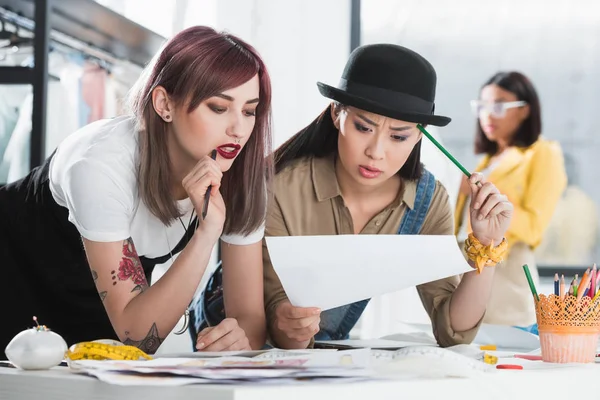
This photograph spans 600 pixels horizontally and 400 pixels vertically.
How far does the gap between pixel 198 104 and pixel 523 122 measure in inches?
95.5

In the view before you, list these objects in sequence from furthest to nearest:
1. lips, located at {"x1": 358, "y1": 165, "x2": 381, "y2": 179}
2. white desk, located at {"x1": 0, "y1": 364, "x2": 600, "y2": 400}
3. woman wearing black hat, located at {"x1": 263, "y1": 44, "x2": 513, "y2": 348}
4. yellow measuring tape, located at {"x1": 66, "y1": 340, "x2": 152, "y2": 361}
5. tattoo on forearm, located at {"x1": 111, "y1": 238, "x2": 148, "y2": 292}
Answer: lips, located at {"x1": 358, "y1": 165, "x2": 381, "y2": 179}, woman wearing black hat, located at {"x1": 263, "y1": 44, "x2": 513, "y2": 348}, tattoo on forearm, located at {"x1": 111, "y1": 238, "x2": 148, "y2": 292}, yellow measuring tape, located at {"x1": 66, "y1": 340, "x2": 152, "y2": 361}, white desk, located at {"x1": 0, "y1": 364, "x2": 600, "y2": 400}

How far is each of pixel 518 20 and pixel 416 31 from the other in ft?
1.91

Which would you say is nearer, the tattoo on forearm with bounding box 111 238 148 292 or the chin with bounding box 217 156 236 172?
the tattoo on forearm with bounding box 111 238 148 292

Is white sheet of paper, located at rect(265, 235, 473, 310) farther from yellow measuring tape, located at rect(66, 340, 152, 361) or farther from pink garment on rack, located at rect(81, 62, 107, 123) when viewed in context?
pink garment on rack, located at rect(81, 62, 107, 123)

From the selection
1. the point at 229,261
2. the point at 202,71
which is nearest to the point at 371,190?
the point at 229,261

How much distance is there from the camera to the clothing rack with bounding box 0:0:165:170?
2.79m

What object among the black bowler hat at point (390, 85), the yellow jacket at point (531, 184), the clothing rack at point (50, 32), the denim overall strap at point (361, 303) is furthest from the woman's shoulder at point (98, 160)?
the yellow jacket at point (531, 184)

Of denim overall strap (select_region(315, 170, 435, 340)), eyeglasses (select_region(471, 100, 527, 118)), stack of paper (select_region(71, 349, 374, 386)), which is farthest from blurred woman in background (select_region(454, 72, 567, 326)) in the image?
stack of paper (select_region(71, 349, 374, 386))

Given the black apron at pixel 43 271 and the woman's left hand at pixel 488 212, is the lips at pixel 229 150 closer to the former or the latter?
the black apron at pixel 43 271

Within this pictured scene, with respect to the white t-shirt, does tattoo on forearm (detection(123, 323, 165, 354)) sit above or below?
below

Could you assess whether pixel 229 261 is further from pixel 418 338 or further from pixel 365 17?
pixel 365 17

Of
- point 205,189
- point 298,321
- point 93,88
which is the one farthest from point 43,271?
point 93,88

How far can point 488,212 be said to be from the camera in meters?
1.48

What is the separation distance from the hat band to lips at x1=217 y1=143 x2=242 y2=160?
320mm
